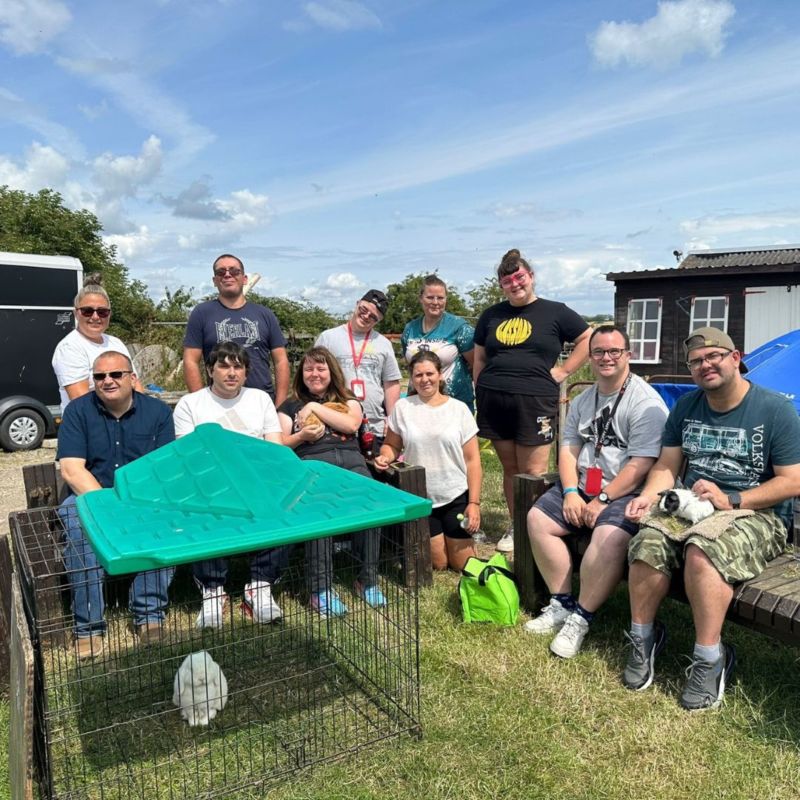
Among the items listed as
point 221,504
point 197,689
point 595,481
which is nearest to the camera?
point 221,504

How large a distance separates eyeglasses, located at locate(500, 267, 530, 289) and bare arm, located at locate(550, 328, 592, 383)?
0.54m

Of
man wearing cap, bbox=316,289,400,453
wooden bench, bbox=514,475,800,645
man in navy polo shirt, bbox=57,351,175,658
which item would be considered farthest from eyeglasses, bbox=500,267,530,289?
man in navy polo shirt, bbox=57,351,175,658

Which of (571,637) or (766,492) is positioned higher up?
(766,492)

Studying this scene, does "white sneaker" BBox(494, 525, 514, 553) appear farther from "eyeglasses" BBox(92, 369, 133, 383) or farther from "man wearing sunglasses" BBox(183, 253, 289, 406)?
"eyeglasses" BBox(92, 369, 133, 383)

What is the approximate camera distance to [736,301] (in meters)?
19.3

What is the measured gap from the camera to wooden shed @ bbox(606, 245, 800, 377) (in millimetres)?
18578

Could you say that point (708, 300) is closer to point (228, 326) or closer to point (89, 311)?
point (228, 326)

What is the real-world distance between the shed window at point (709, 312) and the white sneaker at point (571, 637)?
18069 mm

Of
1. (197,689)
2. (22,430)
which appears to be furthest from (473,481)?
(22,430)

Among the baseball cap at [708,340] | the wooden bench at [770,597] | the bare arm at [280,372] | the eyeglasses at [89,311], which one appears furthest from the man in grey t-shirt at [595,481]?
the eyeglasses at [89,311]

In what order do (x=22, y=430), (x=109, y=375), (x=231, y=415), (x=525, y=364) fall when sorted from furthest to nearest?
1. (x=22, y=430)
2. (x=525, y=364)
3. (x=231, y=415)
4. (x=109, y=375)

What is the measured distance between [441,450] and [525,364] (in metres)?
0.78

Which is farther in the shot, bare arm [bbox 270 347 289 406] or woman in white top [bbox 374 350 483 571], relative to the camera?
bare arm [bbox 270 347 289 406]

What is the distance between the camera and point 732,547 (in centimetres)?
287
